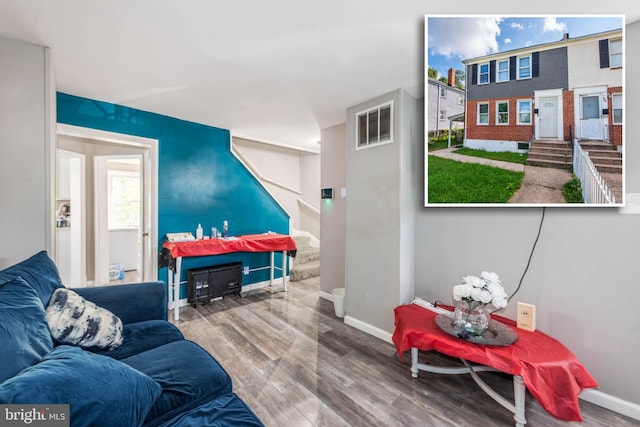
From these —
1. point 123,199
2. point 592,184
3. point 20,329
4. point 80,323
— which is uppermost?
point 123,199

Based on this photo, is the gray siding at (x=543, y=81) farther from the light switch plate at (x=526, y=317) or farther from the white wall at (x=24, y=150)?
the white wall at (x=24, y=150)

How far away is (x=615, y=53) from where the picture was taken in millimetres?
1324

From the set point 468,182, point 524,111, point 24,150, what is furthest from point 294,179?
point 524,111

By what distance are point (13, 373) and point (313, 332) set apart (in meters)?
2.23

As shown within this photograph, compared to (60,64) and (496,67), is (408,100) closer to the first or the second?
(496,67)

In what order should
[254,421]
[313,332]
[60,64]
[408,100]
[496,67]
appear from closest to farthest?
[254,421]
[496,67]
[60,64]
[408,100]
[313,332]

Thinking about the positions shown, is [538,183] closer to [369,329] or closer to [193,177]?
[369,329]

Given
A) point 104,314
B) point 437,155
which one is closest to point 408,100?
point 437,155

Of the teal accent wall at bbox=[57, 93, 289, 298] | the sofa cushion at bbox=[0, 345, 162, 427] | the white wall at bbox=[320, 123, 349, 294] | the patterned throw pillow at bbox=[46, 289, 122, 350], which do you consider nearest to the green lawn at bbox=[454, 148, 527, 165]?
the white wall at bbox=[320, 123, 349, 294]

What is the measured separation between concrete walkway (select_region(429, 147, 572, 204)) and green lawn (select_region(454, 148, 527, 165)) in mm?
22

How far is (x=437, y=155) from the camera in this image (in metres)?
1.78

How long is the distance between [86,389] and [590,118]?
8.12 ft

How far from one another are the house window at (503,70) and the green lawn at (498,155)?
0.41m

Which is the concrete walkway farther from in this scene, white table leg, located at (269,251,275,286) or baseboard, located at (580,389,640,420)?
white table leg, located at (269,251,275,286)
